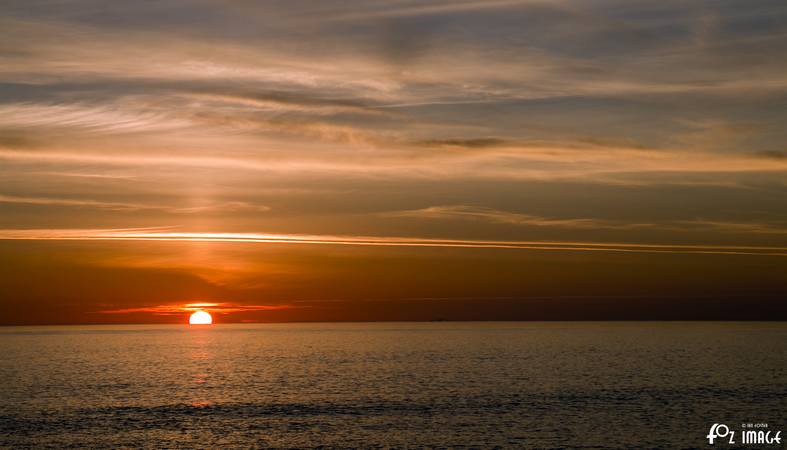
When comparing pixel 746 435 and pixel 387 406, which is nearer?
pixel 746 435

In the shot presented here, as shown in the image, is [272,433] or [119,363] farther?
[119,363]

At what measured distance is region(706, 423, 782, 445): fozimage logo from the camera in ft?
239

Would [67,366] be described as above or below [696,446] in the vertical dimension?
above

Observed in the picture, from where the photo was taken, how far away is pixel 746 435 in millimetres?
76750

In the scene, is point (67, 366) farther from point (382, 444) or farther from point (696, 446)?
point (696, 446)

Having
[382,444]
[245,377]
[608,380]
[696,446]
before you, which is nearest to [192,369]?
[245,377]

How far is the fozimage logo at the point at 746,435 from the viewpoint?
72.8 metres

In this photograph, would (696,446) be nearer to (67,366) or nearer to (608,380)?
(608,380)

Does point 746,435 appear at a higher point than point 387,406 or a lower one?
lower

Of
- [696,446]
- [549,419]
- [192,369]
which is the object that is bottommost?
[696,446]

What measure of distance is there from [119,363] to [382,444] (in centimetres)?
14352

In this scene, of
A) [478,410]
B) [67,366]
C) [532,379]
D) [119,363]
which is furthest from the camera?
[119,363]

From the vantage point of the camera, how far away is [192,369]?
560 ft

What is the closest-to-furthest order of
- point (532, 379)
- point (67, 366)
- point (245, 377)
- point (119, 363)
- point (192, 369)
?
1. point (532, 379)
2. point (245, 377)
3. point (192, 369)
4. point (67, 366)
5. point (119, 363)
